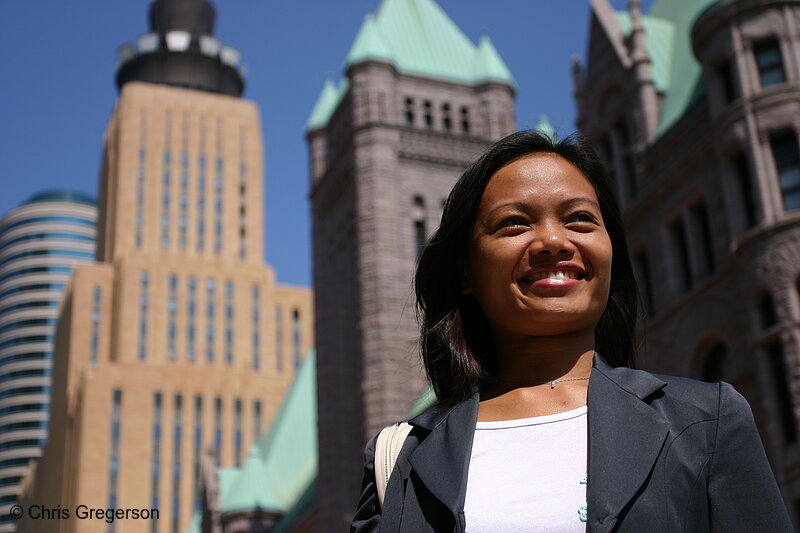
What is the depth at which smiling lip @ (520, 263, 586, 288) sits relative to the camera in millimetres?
4133

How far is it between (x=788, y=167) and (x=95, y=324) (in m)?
85.3

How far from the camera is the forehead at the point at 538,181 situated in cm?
425

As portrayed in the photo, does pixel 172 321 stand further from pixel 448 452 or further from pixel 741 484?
pixel 741 484

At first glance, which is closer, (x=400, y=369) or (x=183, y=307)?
(x=400, y=369)

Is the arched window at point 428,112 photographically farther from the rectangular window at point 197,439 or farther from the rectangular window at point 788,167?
the rectangular window at point 197,439

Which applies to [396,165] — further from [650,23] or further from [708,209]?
[708,209]

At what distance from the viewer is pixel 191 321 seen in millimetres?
103750

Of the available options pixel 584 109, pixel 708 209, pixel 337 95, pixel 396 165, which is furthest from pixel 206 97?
pixel 708 209

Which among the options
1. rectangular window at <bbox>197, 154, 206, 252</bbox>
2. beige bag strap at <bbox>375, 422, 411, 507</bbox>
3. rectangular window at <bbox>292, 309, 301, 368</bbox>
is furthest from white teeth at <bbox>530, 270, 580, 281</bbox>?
rectangular window at <bbox>292, 309, 301, 368</bbox>

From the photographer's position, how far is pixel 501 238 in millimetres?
4254

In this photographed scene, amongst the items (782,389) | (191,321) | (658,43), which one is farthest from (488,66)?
(191,321)

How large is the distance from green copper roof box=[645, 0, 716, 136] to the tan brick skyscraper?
64.9m

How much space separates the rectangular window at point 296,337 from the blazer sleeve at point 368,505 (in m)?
107

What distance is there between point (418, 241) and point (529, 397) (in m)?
52.1
